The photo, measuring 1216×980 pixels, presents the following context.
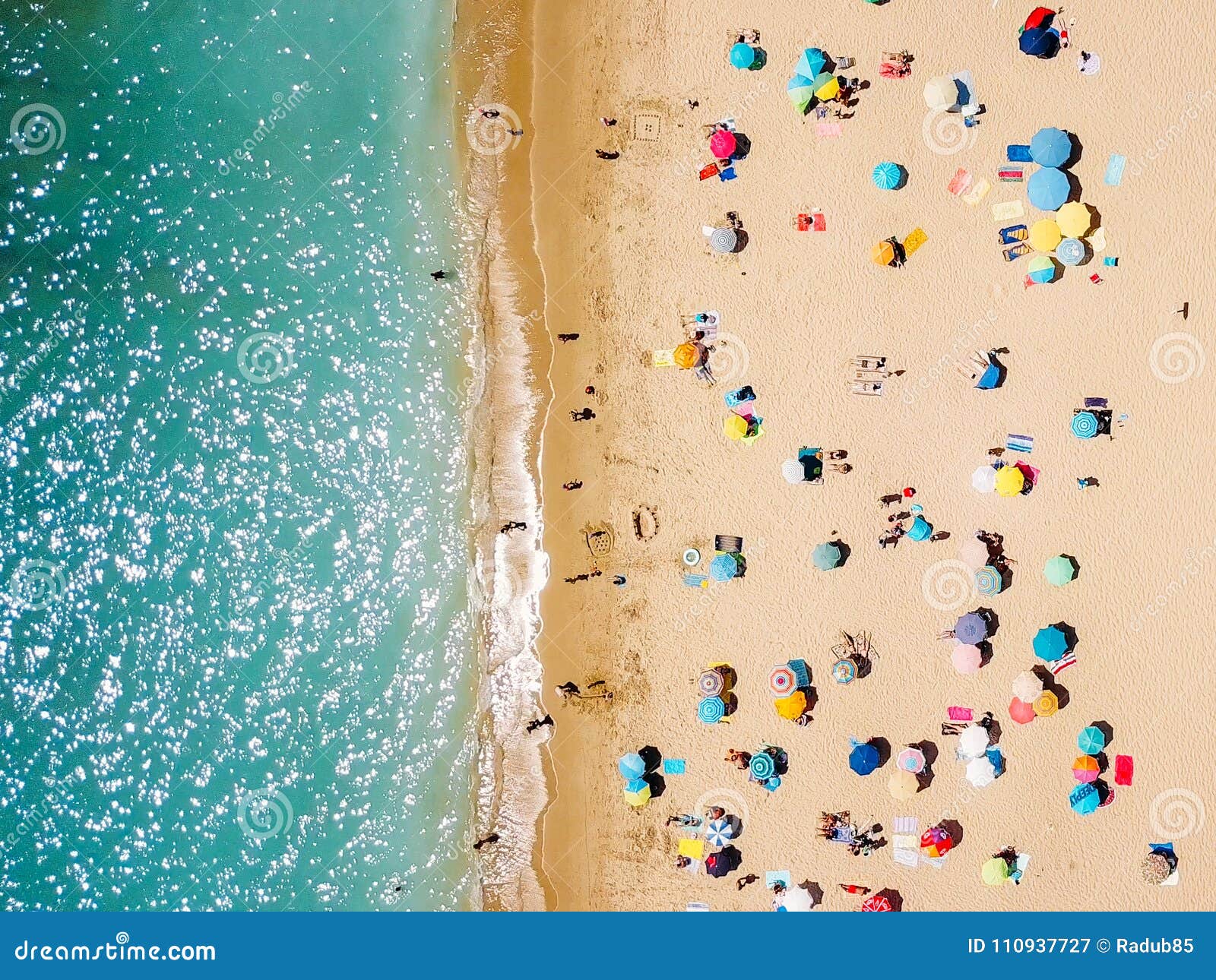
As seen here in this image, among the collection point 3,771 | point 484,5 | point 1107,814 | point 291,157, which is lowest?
point 1107,814

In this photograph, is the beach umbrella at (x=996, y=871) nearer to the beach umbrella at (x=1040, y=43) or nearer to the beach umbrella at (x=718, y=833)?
the beach umbrella at (x=718, y=833)

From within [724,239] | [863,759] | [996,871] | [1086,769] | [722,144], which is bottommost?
[996,871]

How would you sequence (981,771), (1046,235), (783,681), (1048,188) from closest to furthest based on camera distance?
(1048,188) < (1046,235) < (981,771) < (783,681)

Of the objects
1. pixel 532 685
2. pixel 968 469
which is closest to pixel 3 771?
pixel 532 685

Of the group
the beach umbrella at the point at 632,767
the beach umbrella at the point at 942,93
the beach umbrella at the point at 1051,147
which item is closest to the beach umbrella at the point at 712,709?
the beach umbrella at the point at 632,767

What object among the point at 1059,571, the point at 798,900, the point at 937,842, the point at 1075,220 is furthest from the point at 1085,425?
the point at 798,900

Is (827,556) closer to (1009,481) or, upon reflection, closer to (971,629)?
(971,629)

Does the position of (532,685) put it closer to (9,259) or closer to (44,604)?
(44,604)
